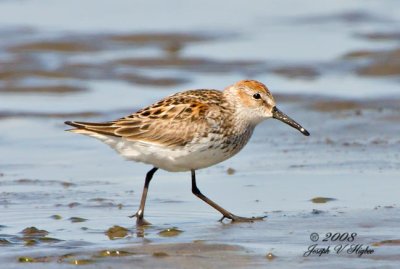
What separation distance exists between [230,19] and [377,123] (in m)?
8.52

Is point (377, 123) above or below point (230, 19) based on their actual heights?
below

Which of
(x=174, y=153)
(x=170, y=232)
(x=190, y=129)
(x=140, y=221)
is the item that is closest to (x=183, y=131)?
(x=190, y=129)

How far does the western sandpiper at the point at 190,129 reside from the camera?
992 centimetres

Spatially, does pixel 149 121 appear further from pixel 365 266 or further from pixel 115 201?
pixel 365 266

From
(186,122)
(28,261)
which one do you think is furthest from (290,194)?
(28,261)

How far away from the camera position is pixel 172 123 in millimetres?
10086

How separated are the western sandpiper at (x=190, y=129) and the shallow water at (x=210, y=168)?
1.79 ft

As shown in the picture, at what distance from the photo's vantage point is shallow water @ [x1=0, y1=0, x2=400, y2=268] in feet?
28.7

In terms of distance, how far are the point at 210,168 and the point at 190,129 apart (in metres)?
2.23

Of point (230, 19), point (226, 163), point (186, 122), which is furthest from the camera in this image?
point (230, 19)

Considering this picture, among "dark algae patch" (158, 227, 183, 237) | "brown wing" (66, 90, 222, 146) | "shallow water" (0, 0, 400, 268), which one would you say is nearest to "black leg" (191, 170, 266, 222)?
"shallow water" (0, 0, 400, 268)

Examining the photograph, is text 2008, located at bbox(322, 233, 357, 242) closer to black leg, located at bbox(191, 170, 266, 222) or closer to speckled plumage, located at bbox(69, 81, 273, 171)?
black leg, located at bbox(191, 170, 266, 222)

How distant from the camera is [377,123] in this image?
1410cm

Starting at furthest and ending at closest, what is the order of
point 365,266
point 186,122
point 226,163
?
point 226,163 < point 186,122 < point 365,266
